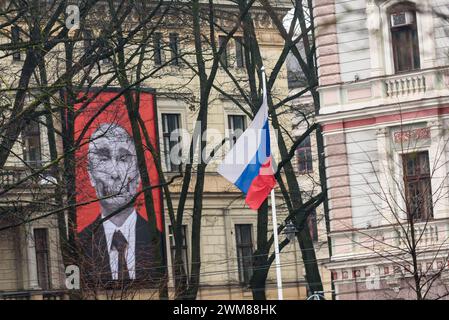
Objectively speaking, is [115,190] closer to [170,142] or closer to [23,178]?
[170,142]

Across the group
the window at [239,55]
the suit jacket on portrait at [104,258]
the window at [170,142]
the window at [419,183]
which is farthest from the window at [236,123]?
the window at [419,183]

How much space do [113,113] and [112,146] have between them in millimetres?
2282

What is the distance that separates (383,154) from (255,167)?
3398 millimetres

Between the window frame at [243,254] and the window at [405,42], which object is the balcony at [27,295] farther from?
the window at [405,42]

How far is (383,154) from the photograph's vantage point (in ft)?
116

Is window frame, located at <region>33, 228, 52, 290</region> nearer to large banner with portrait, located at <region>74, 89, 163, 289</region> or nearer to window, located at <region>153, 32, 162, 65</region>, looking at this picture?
large banner with portrait, located at <region>74, 89, 163, 289</region>

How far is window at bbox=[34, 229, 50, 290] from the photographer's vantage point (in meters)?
49.0

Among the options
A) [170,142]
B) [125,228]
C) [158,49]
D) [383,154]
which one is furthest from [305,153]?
[383,154]

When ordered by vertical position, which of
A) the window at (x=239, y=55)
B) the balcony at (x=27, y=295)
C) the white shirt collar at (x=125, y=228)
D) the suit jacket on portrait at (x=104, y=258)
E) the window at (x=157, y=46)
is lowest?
the balcony at (x=27, y=295)

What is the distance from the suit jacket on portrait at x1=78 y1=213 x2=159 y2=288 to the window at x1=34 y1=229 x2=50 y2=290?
9.41 ft

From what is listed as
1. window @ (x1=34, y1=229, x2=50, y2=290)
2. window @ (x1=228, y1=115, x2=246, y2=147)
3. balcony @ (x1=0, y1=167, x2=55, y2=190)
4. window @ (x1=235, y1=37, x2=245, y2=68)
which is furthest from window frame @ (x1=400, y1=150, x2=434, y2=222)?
window @ (x1=228, y1=115, x2=246, y2=147)

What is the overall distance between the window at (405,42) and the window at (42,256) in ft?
55.8

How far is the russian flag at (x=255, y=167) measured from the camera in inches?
1462
